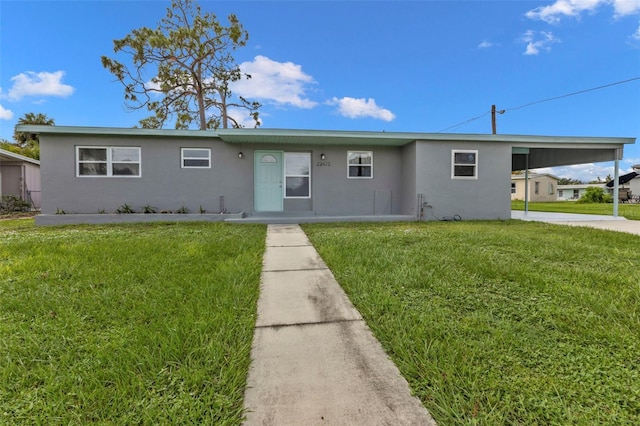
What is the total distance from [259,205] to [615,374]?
915 cm

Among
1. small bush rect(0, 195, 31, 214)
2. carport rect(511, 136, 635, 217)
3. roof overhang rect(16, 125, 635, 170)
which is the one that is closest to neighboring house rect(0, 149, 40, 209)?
small bush rect(0, 195, 31, 214)

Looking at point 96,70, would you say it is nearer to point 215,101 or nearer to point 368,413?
point 215,101

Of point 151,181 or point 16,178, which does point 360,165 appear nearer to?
point 151,181

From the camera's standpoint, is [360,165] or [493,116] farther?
[493,116]

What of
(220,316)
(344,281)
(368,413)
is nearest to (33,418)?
(220,316)

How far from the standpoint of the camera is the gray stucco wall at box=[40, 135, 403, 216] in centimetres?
877

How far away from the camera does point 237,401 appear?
1518mm

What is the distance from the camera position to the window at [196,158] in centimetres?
928

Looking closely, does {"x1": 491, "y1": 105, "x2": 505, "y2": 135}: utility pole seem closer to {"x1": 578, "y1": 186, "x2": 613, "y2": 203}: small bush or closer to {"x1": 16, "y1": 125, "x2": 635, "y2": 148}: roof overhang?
{"x1": 16, "y1": 125, "x2": 635, "y2": 148}: roof overhang

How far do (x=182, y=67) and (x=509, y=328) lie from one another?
20.1 m

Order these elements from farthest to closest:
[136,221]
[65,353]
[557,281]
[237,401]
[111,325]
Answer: [136,221], [557,281], [111,325], [65,353], [237,401]

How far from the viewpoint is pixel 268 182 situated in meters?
9.96

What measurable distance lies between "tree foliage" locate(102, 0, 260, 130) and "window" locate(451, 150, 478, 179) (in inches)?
567

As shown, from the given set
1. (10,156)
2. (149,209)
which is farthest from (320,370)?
(10,156)
